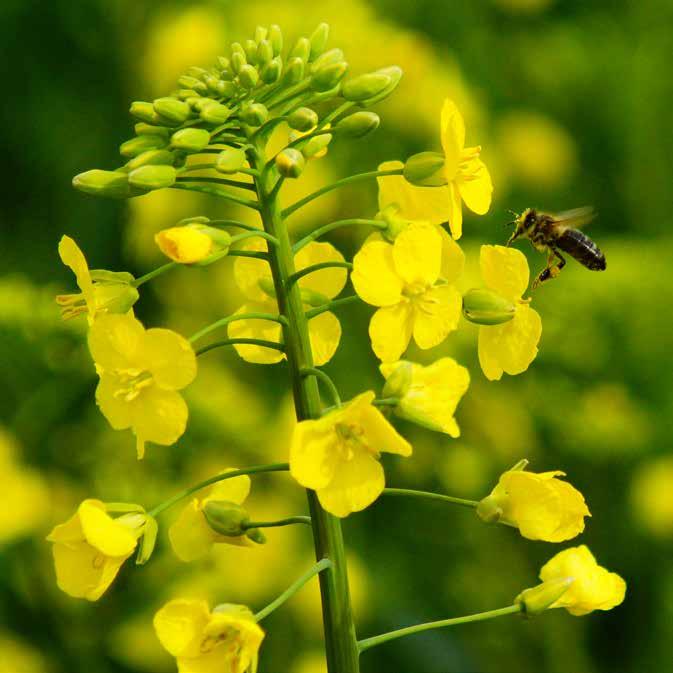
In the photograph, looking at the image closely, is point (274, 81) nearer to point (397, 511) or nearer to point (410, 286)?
point (410, 286)

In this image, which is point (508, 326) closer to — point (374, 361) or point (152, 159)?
point (152, 159)

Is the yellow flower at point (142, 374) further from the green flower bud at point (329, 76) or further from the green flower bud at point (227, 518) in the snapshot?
the green flower bud at point (329, 76)

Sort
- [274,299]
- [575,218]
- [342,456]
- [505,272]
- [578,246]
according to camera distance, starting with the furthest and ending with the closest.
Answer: [578,246], [575,218], [274,299], [505,272], [342,456]

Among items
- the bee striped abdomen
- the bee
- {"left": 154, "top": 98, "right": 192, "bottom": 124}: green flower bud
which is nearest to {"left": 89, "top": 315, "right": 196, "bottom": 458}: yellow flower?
{"left": 154, "top": 98, "right": 192, "bottom": 124}: green flower bud

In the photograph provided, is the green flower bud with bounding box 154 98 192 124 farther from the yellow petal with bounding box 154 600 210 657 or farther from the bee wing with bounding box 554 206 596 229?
the bee wing with bounding box 554 206 596 229

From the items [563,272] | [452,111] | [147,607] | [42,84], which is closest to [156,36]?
[42,84]

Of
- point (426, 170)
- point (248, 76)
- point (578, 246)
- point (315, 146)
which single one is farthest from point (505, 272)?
point (578, 246)
